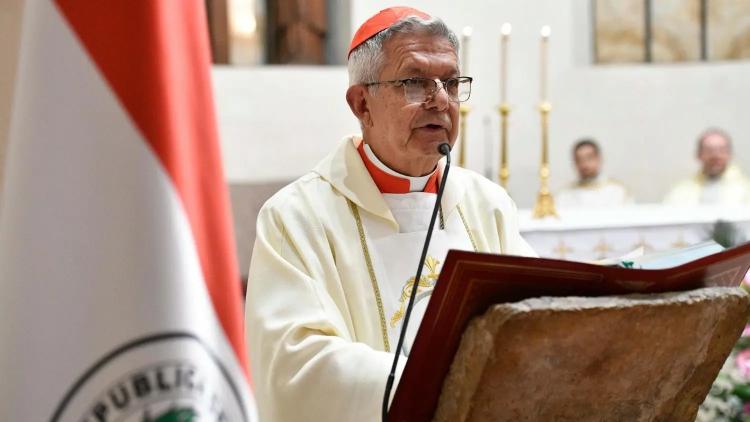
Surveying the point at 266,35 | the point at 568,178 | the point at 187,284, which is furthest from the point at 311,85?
the point at 187,284

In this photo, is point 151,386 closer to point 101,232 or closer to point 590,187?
point 101,232

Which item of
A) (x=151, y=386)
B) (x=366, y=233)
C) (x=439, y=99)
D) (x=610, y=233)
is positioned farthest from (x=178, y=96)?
(x=610, y=233)

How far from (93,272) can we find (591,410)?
107 centimetres

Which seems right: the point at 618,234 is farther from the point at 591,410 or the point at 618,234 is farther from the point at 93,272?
the point at 93,272

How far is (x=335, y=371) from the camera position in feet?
7.06

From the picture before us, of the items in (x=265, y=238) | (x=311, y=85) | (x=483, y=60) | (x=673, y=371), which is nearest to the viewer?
(x=673, y=371)

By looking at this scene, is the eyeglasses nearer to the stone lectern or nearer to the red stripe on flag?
the stone lectern

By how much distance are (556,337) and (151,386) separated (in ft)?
2.56

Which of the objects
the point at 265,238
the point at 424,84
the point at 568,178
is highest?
the point at 424,84

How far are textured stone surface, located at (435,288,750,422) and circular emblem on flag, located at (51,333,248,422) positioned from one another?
1.88 feet

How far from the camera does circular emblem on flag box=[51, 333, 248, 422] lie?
1.33m

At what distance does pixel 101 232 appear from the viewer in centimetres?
136

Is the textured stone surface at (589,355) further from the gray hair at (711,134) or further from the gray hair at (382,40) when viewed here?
the gray hair at (711,134)

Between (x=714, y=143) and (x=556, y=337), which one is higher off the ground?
(x=556, y=337)
